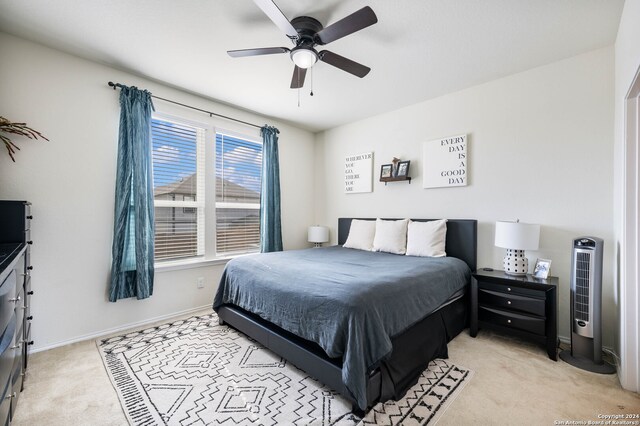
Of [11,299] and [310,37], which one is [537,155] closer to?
[310,37]

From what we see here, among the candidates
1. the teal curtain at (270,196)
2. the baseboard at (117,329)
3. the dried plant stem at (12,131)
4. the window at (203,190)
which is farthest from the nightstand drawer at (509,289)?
the dried plant stem at (12,131)

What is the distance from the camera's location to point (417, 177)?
3678 mm

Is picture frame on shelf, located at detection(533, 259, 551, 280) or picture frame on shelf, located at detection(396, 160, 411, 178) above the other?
picture frame on shelf, located at detection(396, 160, 411, 178)

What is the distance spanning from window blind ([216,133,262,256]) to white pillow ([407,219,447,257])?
2225 mm

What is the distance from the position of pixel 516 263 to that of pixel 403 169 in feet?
5.51

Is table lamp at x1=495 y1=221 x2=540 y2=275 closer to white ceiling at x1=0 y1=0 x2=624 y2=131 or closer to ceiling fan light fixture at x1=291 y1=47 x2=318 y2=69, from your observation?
white ceiling at x1=0 y1=0 x2=624 y2=131

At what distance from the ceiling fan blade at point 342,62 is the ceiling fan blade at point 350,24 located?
11 cm

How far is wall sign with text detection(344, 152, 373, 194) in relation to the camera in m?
4.19

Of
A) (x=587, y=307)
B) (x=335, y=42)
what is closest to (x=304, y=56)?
(x=335, y=42)

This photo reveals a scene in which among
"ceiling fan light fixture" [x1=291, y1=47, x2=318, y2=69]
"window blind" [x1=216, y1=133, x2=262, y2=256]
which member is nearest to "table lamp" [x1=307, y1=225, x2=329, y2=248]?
"window blind" [x1=216, y1=133, x2=262, y2=256]

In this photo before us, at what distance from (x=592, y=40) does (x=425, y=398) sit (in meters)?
3.16

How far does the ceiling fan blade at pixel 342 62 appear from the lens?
2.09 meters

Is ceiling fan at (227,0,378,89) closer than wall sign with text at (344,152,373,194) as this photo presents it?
Yes

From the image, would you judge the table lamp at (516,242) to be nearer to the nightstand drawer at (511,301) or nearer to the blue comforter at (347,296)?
the nightstand drawer at (511,301)
